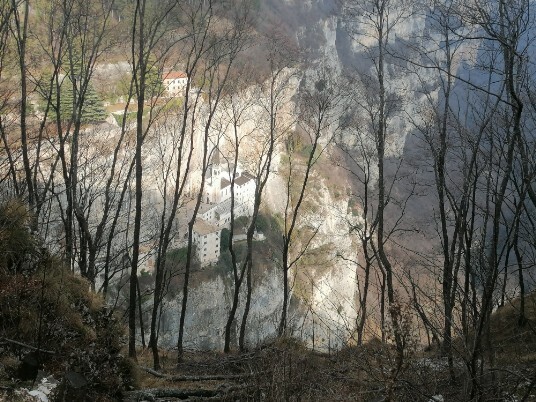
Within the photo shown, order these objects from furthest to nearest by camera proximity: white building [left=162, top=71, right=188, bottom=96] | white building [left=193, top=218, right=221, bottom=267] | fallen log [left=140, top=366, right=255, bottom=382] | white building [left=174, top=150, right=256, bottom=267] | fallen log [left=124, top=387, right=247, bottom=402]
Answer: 1. white building [left=174, top=150, right=256, bottom=267]
2. white building [left=193, top=218, right=221, bottom=267]
3. white building [left=162, top=71, right=188, bottom=96]
4. fallen log [left=140, top=366, right=255, bottom=382]
5. fallen log [left=124, top=387, right=247, bottom=402]

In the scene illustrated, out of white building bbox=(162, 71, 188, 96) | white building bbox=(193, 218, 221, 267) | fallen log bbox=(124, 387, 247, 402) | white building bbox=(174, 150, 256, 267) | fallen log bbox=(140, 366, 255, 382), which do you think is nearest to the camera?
fallen log bbox=(124, 387, 247, 402)

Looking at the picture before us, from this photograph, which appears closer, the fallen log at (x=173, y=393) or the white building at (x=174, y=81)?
the fallen log at (x=173, y=393)

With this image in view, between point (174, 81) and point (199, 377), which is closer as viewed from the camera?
point (199, 377)

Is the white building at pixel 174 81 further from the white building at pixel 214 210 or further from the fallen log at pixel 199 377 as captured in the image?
the white building at pixel 214 210

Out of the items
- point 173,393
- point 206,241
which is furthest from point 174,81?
point 206,241

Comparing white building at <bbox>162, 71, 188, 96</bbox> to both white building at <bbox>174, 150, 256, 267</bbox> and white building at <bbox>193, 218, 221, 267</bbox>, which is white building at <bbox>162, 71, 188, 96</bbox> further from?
white building at <bbox>193, 218, 221, 267</bbox>

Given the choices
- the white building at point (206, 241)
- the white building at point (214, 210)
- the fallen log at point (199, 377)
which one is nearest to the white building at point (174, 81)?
the fallen log at point (199, 377)

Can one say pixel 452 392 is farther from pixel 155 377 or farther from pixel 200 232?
pixel 200 232

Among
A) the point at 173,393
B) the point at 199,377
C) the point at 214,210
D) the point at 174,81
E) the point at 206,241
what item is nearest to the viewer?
the point at 173,393

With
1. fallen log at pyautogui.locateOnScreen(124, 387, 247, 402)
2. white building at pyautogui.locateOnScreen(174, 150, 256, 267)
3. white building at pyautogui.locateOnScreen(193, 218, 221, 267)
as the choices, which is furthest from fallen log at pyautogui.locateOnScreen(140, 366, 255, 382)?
white building at pyautogui.locateOnScreen(193, 218, 221, 267)

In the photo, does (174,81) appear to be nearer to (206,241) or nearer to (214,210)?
(206,241)

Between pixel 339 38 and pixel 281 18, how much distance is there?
1008cm

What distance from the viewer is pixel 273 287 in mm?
37531

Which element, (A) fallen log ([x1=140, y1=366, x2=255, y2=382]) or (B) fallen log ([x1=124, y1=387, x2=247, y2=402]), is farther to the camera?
(A) fallen log ([x1=140, y1=366, x2=255, y2=382])
